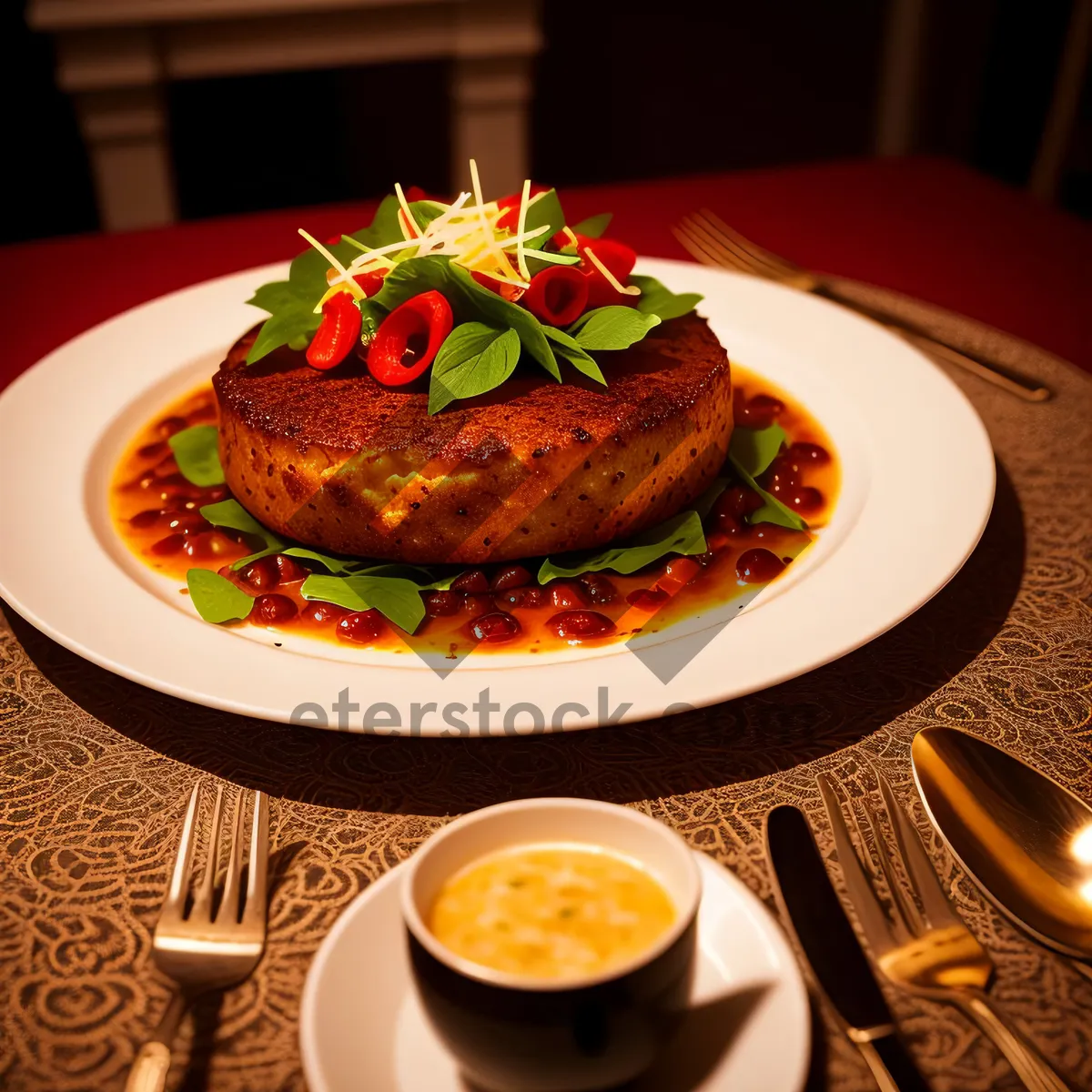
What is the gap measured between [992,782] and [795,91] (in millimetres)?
9672

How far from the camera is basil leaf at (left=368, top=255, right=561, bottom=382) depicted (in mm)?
2938

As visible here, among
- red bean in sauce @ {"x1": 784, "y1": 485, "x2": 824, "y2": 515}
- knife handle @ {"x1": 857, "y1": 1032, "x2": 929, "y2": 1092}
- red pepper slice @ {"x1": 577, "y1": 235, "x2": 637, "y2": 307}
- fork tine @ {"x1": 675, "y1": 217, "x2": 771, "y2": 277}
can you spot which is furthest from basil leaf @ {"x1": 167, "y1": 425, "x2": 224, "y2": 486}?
knife handle @ {"x1": 857, "y1": 1032, "x2": 929, "y2": 1092}

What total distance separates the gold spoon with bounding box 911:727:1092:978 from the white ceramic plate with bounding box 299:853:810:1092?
54cm

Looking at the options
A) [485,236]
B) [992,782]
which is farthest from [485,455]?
[992,782]

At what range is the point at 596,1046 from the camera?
1399 millimetres

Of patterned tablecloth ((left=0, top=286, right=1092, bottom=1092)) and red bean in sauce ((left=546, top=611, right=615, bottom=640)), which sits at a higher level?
patterned tablecloth ((left=0, top=286, right=1092, bottom=1092))

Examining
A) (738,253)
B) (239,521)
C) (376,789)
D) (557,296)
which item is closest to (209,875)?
(376,789)

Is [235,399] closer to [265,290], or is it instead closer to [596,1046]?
[265,290]

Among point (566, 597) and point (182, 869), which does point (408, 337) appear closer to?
point (566, 597)

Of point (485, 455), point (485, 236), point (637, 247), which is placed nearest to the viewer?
point (485, 455)

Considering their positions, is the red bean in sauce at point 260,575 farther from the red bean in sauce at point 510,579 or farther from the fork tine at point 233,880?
the fork tine at point 233,880

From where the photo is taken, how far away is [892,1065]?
5.19 ft

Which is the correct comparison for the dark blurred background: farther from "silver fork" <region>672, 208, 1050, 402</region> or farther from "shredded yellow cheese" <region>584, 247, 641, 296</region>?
"shredded yellow cheese" <region>584, 247, 641, 296</region>

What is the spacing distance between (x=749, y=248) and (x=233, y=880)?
397 centimetres
